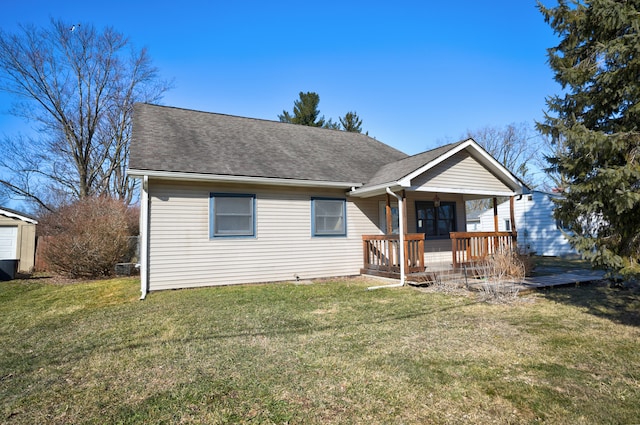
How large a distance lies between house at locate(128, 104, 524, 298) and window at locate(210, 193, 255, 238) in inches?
1.0

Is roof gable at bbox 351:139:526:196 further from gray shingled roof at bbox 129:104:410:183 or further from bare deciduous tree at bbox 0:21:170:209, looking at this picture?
bare deciduous tree at bbox 0:21:170:209

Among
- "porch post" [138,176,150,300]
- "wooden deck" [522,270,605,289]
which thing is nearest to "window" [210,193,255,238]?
"porch post" [138,176,150,300]

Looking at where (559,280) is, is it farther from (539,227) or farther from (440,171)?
(539,227)

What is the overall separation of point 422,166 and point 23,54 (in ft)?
76.1

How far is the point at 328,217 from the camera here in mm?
10578

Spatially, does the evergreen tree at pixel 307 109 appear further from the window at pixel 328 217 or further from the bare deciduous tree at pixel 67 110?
the window at pixel 328 217

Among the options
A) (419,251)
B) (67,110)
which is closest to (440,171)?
(419,251)

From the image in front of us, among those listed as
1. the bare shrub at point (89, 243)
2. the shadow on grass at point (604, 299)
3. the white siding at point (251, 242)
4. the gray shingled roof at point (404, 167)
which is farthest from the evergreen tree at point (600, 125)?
the bare shrub at point (89, 243)

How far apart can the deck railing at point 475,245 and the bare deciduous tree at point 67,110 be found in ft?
68.6

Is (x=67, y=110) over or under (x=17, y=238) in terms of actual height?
over

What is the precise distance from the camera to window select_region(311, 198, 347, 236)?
10352mm

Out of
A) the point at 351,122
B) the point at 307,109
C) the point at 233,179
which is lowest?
the point at 233,179

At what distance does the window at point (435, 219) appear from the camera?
11.7m

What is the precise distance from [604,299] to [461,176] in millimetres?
4537
